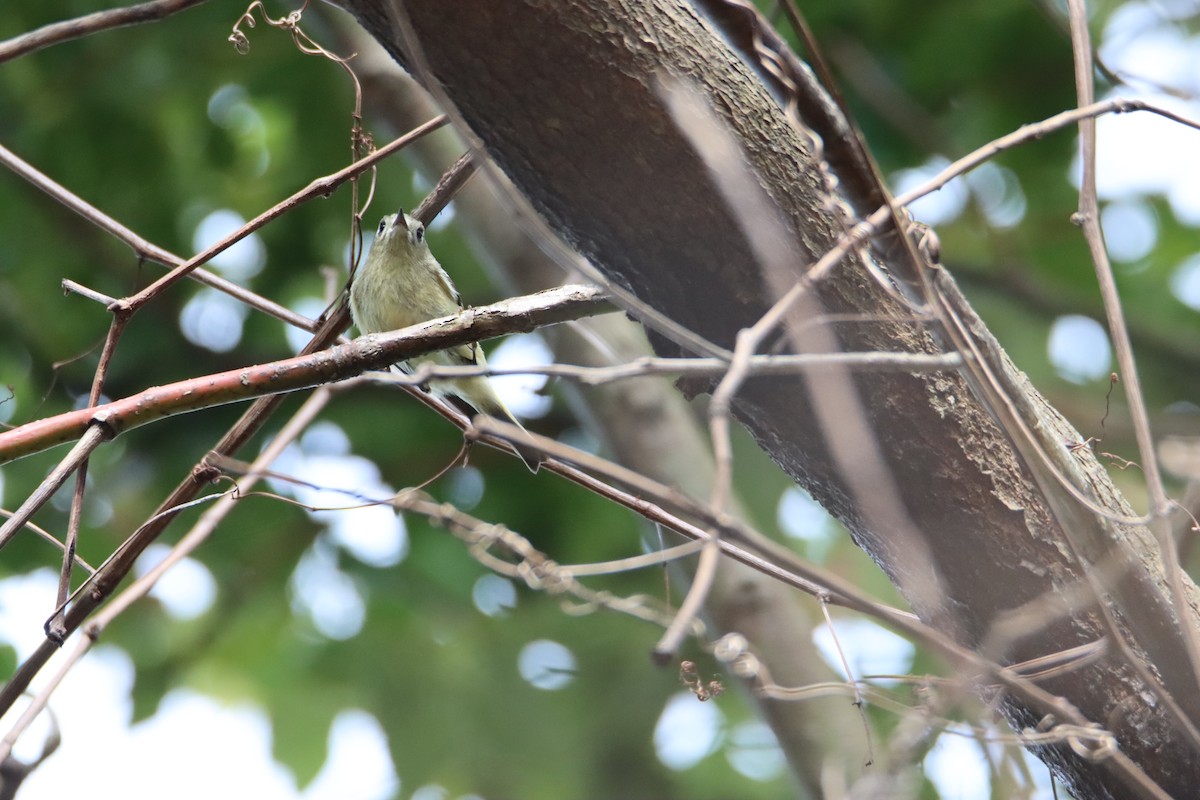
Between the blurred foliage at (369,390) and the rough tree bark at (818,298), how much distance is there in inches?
93.4

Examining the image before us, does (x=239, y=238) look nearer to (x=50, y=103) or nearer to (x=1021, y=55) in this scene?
(x=50, y=103)

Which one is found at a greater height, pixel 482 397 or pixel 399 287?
pixel 399 287

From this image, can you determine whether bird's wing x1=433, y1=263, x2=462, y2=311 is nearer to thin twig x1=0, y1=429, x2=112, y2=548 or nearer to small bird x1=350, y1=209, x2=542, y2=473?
small bird x1=350, y1=209, x2=542, y2=473

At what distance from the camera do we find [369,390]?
4.50m

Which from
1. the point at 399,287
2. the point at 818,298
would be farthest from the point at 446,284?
the point at 818,298

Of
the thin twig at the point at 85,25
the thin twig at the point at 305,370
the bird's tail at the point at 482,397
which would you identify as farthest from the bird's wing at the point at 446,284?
the thin twig at the point at 85,25

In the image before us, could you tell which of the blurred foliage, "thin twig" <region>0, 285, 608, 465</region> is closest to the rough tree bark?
"thin twig" <region>0, 285, 608, 465</region>

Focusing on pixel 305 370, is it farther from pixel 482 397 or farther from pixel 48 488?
pixel 482 397

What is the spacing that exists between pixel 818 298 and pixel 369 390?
3145mm

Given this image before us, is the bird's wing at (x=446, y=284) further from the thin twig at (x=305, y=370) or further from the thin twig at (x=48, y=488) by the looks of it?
the thin twig at (x=48, y=488)

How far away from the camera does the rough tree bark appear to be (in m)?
1.51

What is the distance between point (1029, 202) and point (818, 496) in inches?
136

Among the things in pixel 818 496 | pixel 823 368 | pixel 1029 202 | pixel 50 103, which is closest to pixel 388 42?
pixel 823 368

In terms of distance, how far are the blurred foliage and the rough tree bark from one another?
7.78 ft
